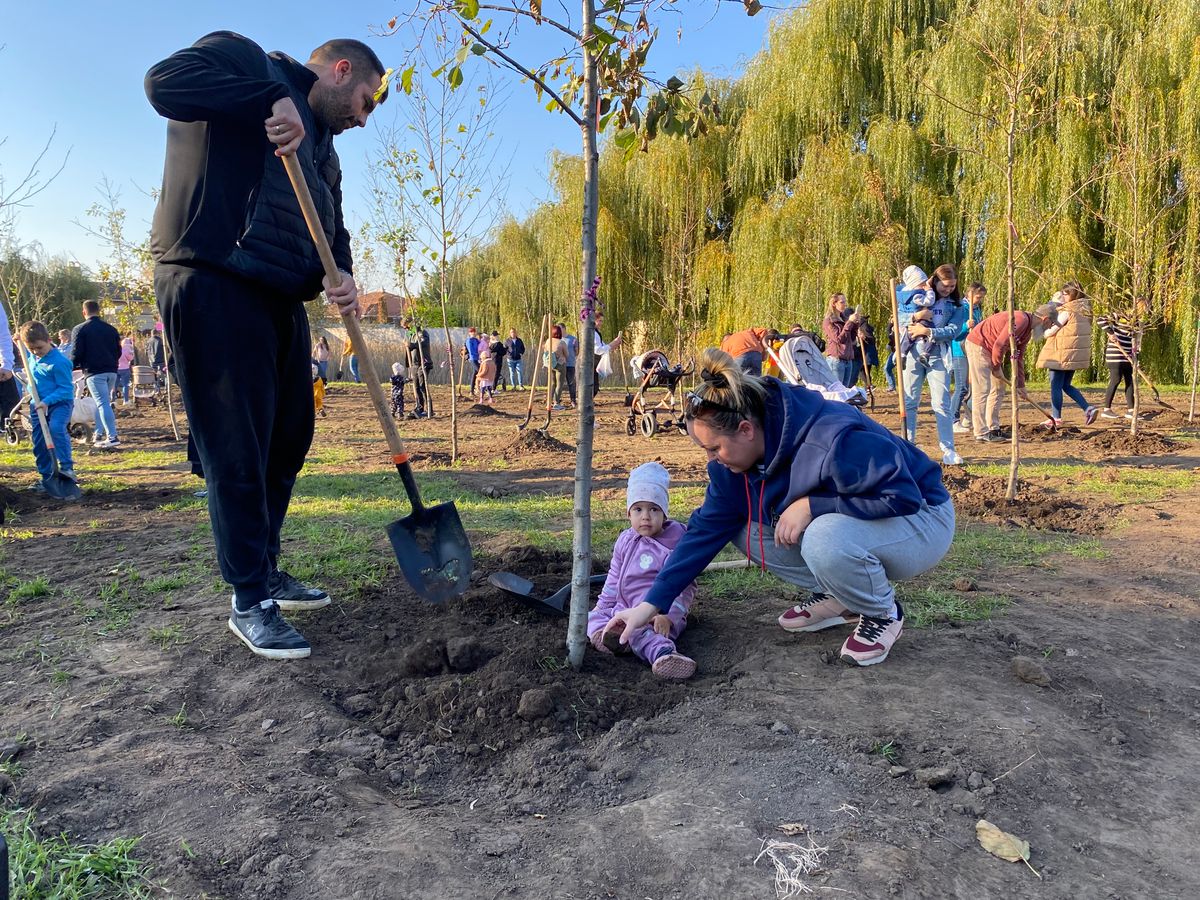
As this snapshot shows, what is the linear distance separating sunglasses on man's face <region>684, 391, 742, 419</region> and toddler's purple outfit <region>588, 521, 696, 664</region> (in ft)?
2.50

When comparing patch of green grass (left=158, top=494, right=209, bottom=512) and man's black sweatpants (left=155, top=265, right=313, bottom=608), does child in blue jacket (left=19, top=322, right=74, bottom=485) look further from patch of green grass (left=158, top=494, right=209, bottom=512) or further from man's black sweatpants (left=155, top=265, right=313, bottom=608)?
man's black sweatpants (left=155, top=265, right=313, bottom=608)

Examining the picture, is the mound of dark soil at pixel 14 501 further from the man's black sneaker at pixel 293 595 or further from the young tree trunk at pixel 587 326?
the young tree trunk at pixel 587 326

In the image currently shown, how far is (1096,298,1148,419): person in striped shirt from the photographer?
10.4 m

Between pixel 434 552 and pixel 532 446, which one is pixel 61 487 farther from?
pixel 434 552

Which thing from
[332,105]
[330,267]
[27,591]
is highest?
[332,105]

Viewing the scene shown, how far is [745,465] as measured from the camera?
2.95m

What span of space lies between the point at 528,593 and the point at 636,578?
47 centimetres

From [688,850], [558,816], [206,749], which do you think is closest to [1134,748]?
[688,850]

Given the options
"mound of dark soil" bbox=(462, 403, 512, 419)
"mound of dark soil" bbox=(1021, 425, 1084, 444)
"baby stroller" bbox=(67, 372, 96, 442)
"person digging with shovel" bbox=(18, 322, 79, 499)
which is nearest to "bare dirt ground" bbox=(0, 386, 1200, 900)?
"person digging with shovel" bbox=(18, 322, 79, 499)

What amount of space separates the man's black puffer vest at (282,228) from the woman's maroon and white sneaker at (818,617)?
2.37 m

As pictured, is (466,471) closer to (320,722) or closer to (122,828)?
(320,722)

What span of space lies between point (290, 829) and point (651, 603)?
1435 millimetres

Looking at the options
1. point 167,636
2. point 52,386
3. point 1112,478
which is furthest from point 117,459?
point 1112,478

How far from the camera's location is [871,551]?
295 cm
